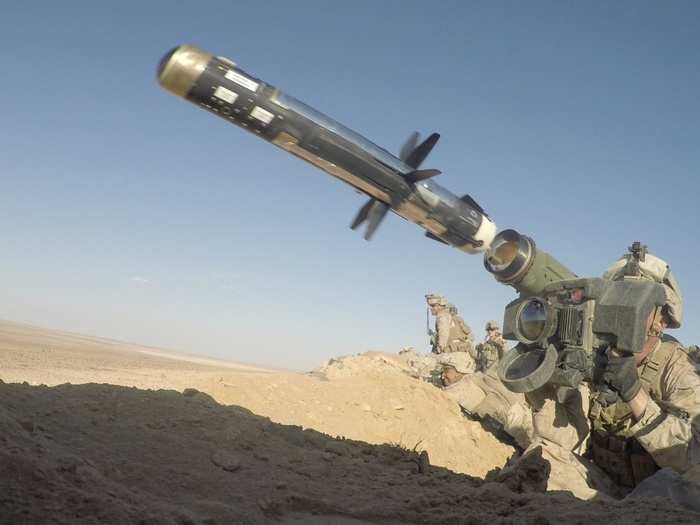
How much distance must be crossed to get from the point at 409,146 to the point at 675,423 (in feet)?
12.5

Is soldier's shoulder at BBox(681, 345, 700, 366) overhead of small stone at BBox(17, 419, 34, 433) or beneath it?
overhead

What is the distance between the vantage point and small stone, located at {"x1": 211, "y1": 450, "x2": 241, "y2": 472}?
144 inches

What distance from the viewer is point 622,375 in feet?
15.7

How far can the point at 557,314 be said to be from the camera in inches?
203

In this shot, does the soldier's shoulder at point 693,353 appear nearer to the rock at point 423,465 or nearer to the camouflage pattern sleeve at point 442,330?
the rock at point 423,465

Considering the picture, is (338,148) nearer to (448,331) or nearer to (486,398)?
(486,398)

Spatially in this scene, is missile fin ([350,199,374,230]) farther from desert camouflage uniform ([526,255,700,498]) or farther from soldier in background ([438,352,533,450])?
soldier in background ([438,352,533,450])

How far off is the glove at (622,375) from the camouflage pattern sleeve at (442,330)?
43.5ft

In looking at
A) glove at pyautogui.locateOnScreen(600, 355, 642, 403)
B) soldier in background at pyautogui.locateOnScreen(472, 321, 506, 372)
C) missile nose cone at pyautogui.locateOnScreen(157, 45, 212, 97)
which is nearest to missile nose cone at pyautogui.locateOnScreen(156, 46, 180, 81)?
missile nose cone at pyautogui.locateOnScreen(157, 45, 212, 97)

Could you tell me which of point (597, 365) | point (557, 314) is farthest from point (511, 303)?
point (597, 365)

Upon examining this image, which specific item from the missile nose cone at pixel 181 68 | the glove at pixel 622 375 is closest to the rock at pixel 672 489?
the glove at pixel 622 375

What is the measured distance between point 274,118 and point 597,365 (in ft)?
12.3

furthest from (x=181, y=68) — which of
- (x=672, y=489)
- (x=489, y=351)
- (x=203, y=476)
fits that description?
(x=489, y=351)

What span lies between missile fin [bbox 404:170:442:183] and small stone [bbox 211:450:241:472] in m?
3.34
